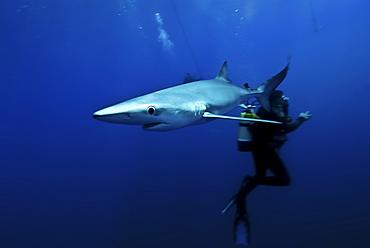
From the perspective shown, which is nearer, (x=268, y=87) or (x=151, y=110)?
(x=151, y=110)

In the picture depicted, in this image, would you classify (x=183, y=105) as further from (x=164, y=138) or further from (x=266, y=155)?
(x=164, y=138)

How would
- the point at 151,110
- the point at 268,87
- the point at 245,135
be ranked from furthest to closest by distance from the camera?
the point at 245,135 < the point at 268,87 < the point at 151,110

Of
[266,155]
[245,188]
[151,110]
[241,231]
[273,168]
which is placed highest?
[151,110]

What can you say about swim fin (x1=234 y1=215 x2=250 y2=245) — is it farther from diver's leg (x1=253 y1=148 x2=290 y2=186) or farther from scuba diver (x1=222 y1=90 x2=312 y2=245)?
diver's leg (x1=253 y1=148 x2=290 y2=186)

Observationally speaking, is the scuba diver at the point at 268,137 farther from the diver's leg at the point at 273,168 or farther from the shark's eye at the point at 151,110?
the shark's eye at the point at 151,110

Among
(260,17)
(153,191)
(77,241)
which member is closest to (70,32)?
(153,191)

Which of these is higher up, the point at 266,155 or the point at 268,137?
the point at 268,137

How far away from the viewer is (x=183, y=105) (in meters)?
2.58

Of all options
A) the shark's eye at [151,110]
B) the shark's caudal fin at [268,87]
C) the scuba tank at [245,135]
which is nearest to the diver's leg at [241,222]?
the scuba tank at [245,135]

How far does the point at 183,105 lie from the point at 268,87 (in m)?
1.79

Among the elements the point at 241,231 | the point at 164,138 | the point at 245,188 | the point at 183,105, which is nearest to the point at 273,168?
the point at 245,188

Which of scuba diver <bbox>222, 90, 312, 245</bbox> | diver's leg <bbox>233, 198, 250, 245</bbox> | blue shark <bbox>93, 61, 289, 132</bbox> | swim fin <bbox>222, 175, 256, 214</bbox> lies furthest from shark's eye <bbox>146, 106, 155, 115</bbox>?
diver's leg <bbox>233, 198, 250, 245</bbox>

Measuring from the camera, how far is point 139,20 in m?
18.8

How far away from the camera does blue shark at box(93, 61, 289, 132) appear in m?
2.11
